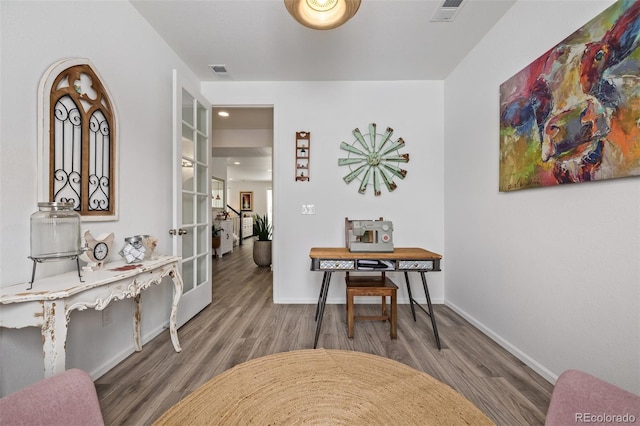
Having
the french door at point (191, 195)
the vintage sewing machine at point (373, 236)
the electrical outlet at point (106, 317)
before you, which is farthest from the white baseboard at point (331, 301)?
the electrical outlet at point (106, 317)

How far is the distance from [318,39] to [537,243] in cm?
229

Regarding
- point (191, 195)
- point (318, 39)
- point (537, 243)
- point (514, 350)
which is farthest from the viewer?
point (191, 195)

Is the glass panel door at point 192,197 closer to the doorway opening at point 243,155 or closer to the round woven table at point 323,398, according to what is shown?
the doorway opening at point 243,155

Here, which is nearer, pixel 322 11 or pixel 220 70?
pixel 322 11

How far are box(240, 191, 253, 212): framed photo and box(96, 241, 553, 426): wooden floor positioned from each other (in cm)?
822

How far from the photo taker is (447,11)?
1.89 m

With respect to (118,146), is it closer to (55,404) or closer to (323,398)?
→ (55,404)

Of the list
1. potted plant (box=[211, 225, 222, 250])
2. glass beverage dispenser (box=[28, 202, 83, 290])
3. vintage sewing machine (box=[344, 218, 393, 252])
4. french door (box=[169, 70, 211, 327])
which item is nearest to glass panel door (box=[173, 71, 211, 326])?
french door (box=[169, 70, 211, 327])

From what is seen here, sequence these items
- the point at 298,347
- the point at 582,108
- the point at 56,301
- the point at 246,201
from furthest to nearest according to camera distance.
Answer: the point at 246,201
the point at 298,347
the point at 582,108
the point at 56,301

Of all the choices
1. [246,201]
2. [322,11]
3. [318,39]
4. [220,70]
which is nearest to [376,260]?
[322,11]

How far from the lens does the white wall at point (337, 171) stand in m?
2.90

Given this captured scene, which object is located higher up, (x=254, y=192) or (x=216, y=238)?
(x=254, y=192)

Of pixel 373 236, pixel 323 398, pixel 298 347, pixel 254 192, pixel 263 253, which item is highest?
pixel 254 192

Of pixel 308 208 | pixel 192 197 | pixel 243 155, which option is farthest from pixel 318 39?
pixel 243 155
